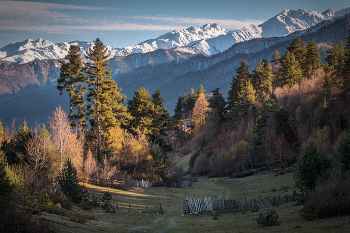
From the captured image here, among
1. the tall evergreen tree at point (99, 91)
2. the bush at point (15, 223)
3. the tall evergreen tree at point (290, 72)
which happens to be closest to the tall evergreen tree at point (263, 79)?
the tall evergreen tree at point (290, 72)

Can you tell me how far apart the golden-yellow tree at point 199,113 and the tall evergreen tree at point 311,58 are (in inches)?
1193

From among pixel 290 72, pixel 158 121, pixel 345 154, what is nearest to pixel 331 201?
pixel 345 154

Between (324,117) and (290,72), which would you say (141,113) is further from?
(290,72)

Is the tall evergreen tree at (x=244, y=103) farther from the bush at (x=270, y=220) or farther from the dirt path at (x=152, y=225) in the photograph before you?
the bush at (x=270, y=220)

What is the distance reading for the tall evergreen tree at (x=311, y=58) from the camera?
6228cm

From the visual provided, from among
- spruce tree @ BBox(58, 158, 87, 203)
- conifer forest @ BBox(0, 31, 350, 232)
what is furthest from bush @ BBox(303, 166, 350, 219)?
spruce tree @ BBox(58, 158, 87, 203)

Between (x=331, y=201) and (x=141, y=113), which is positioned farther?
(x=141, y=113)

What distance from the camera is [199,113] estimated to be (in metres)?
79.1

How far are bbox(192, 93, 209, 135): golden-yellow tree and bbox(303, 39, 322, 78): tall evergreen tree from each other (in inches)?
1193

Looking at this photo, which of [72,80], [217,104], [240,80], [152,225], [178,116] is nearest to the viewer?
[152,225]

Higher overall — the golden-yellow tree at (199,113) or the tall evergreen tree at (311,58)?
the tall evergreen tree at (311,58)

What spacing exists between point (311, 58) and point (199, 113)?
34.8 metres

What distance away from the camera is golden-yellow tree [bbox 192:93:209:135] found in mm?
78125

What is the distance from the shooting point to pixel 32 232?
28.8 ft
